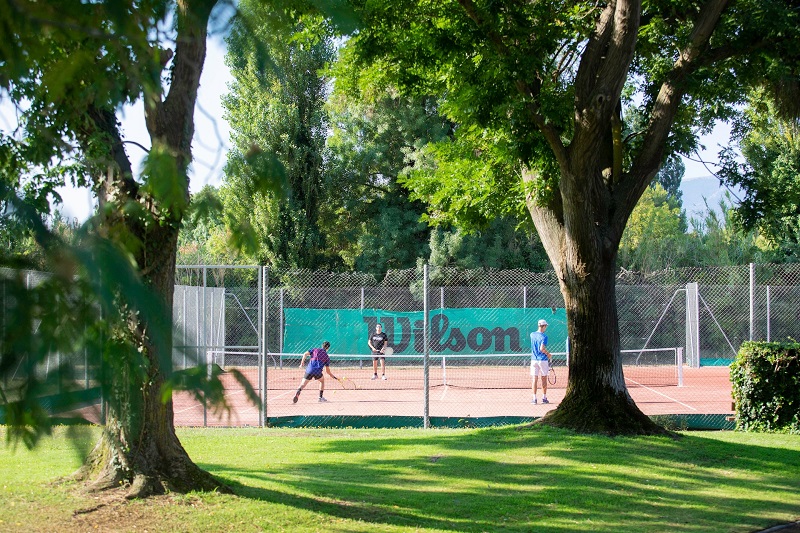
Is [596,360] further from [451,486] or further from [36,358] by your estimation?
[36,358]

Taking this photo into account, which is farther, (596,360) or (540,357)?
(540,357)

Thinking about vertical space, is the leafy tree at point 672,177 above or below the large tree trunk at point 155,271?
above

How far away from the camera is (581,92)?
10.7 metres

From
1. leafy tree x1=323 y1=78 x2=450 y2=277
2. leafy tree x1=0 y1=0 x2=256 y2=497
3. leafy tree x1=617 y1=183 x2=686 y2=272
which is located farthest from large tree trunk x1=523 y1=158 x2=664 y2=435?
leafy tree x1=617 y1=183 x2=686 y2=272

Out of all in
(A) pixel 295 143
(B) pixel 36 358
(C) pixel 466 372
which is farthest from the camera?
(A) pixel 295 143

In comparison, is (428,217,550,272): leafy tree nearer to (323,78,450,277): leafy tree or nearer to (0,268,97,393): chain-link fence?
(323,78,450,277): leafy tree

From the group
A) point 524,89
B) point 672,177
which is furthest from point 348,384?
point 672,177

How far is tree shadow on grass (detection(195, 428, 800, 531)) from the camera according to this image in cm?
698

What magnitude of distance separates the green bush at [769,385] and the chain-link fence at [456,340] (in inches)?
56.4

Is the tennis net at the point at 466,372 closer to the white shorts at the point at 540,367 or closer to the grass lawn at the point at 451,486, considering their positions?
the white shorts at the point at 540,367

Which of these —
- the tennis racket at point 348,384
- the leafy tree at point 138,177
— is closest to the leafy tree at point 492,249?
the tennis racket at point 348,384

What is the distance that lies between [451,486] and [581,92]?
557cm

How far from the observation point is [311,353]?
16.7m

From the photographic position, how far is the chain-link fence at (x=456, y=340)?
15211 mm
